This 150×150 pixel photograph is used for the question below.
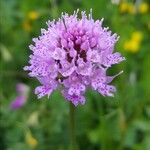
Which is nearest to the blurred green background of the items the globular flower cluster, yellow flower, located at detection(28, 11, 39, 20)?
yellow flower, located at detection(28, 11, 39, 20)

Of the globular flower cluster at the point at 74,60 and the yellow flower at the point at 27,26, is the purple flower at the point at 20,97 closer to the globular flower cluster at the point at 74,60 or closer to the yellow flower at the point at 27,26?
the yellow flower at the point at 27,26

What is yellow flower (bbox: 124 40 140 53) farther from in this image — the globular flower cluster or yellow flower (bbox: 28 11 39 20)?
the globular flower cluster

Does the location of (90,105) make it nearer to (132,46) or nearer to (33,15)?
(132,46)

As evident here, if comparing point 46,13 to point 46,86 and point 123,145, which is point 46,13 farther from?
point 46,86

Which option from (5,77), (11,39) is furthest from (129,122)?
(11,39)

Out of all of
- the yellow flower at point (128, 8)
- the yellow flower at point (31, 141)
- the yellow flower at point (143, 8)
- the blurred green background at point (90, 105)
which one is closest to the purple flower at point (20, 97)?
the blurred green background at point (90, 105)

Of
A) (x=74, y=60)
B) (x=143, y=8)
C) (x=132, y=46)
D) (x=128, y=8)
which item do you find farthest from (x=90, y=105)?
(x=74, y=60)
